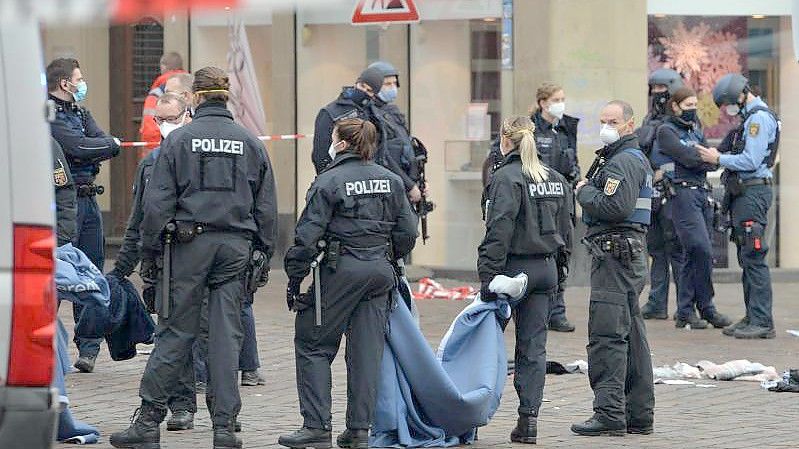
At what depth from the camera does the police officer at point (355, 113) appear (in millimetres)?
11547

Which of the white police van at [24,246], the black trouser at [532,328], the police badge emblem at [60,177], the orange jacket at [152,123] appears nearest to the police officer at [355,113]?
the orange jacket at [152,123]

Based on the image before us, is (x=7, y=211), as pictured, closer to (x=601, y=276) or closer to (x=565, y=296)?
(x=601, y=276)

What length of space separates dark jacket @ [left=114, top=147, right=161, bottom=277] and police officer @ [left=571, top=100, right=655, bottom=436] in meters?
2.30

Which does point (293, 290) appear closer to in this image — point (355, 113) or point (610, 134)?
point (610, 134)

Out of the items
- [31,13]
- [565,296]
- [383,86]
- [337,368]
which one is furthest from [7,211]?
[565,296]

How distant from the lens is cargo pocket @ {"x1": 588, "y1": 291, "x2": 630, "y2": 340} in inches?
331

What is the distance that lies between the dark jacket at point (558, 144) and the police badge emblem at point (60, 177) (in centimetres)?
410

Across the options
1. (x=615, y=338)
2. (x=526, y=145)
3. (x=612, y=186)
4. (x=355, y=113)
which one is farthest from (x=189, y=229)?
(x=355, y=113)

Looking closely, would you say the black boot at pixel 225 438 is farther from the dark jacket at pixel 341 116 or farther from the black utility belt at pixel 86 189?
the dark jacket at pixel 341 116

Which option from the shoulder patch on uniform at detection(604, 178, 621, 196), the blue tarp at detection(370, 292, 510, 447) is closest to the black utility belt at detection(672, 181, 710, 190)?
the shoulder patch on uniform at detection(604, 178, 621, 196)

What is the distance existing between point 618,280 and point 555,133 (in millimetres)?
3882

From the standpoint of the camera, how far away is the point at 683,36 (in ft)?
51.0

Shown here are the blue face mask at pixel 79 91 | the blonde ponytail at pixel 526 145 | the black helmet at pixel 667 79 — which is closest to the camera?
the blonde ponytail at pixel 526 145

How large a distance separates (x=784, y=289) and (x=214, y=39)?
653cm
